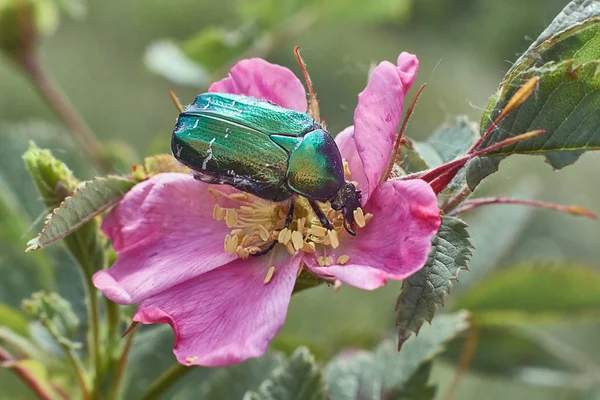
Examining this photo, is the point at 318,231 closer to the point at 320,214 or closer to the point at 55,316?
the point at 320,214

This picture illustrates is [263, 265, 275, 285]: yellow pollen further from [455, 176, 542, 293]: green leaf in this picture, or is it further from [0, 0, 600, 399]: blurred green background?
[455, 176, 542, 293]: green leaf

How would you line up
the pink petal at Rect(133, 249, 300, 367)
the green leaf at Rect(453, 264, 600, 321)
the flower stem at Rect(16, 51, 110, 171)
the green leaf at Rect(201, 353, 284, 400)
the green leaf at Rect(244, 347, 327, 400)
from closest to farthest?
the pink petal at Rect(133, 249, 300, 367)
the green leaf at Rect(244, 347, 327, 400)
the green leaf at Rect(201, 353, 284, 400)
the green leaf at Rect(453, 264, 600, 321)
the flower stem at Rect(16, 51, 110, 171)

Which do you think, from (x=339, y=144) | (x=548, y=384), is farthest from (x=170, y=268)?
(x=548, y=384)

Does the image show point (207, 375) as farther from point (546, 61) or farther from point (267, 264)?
point (546, 61)

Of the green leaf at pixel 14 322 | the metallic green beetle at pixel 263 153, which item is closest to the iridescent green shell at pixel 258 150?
the metallic green beetle at pixel 263 153

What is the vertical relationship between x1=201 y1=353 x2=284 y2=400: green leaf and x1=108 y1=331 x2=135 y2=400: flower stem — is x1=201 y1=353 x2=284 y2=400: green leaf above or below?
below

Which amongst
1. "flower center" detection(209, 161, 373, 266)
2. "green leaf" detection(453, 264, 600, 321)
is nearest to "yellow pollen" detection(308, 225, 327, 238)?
"flower center" detection(209, 161, 373, 266)

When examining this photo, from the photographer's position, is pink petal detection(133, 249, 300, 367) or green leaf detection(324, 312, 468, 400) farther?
green leaf detection(324, 312, 468, 400)
